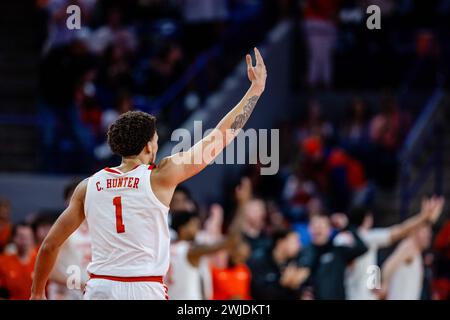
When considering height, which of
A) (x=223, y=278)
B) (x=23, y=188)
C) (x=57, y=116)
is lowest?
(x=223, y=278)

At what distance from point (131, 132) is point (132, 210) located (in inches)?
17.6

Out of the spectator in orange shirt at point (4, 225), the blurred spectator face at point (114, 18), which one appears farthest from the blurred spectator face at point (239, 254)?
the blurred spectator face at point (114, 18)

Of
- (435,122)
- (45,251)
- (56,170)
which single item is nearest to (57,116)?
(56,170)

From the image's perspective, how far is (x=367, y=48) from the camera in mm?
17438

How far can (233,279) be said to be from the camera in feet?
36.7

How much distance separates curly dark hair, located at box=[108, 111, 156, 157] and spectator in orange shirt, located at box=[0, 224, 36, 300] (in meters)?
3.26

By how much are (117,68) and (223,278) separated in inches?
217

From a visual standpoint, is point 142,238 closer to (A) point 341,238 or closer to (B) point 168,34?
(A) point 341,238

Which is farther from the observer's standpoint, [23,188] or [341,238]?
[23,188]

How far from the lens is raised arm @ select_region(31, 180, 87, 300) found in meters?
6.18

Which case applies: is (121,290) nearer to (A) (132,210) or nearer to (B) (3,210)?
(A) (132,210)

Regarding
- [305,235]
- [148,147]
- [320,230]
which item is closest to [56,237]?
[148,147]

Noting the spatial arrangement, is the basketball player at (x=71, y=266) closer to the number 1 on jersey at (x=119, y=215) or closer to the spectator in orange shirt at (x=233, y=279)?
the spectator in orange shirt at (x=233, y=279)

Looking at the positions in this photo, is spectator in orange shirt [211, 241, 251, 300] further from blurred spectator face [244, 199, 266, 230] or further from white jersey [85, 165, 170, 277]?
white jersey [85, 165, 170, 277]
